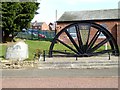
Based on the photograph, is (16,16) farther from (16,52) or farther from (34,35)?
(34,35)

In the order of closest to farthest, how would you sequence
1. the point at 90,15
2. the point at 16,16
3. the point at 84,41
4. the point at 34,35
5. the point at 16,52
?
the point at 16,52
the point at 84,41
the point at 16,16
the point at 90,15
the point at 34,35

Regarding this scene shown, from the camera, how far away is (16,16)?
99.1ft

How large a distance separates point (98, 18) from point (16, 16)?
14.4 m

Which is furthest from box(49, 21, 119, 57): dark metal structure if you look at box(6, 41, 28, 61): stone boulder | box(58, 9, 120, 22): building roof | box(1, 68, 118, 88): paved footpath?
box(58, 9, 120, 22): building roof

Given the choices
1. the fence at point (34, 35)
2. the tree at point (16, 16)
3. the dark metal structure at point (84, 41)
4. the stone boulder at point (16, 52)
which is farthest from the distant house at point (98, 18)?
the stone boulder at point (16, 52)

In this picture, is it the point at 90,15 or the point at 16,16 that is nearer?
the point at 16,16

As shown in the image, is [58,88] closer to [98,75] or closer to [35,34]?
[98,75]

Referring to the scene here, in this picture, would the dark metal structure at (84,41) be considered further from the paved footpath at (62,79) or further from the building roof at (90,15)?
the building roof at (90,15)

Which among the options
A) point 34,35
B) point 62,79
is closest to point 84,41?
point 62,79

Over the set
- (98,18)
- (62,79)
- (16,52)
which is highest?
(98,18)

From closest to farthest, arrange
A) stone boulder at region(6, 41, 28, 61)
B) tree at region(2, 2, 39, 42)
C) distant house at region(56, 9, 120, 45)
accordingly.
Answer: stone boulder at region(6, 41, 28, 61) → tree at region(2, 2, 39, 42) → distant house at region(56, 9, 120, 45)

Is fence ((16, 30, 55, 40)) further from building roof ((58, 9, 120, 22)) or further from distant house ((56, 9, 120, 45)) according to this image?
building roof ((58, 9, 120, 22))

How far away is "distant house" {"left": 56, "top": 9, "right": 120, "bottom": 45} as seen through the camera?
39406mm

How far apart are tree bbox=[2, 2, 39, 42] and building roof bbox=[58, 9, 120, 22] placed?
10234mm
